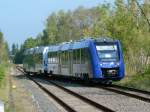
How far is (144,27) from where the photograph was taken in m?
48.1

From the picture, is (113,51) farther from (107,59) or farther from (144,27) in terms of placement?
(144,27)

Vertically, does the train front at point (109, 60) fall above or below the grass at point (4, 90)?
above

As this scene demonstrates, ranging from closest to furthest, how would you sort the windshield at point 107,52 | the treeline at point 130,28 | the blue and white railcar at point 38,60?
the windshield at point 107,52
the treeline at point 130,28
the blue and white railcar at point 38,60

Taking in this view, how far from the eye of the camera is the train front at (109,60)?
35406 millimetres

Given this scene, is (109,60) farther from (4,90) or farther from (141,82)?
(4,90)

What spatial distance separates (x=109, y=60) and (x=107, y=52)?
23.3 inches

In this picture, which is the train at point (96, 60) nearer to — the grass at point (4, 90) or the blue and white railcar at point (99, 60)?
the blue and white railcar at point (99, 60)

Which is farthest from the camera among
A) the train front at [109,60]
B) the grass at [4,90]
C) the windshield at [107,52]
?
the windshield at [107,52]

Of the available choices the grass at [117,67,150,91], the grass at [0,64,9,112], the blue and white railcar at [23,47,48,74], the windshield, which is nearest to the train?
the windshield

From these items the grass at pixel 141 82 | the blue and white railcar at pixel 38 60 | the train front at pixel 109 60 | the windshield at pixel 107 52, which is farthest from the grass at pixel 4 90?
the blue and white railcar at pixel 38 60

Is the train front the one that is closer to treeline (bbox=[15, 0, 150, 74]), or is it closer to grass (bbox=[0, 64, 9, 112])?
grass (bbox=[0, 64, 9, 112])

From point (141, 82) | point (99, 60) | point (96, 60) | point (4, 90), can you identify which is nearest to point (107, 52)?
point (99, 60)

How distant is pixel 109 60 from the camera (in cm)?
3569

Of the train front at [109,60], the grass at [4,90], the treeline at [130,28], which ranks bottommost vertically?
the grass at [4,90]
